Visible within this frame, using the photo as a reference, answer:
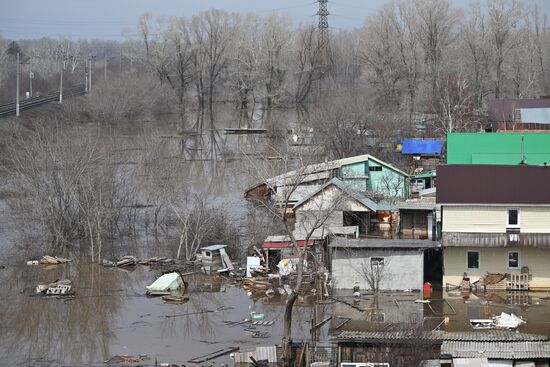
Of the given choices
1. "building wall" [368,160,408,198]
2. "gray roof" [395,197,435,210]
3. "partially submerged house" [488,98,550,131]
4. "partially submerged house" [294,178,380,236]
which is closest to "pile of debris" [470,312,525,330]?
"gray roof" [395,197,435,210]

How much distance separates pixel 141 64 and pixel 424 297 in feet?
163

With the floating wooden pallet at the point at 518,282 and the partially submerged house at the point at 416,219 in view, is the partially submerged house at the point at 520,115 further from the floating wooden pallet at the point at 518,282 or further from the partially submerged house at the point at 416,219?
the floating wooden pallet at the point at 518,282

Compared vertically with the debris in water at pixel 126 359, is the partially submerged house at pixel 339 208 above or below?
above

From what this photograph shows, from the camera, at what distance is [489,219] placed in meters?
16.4

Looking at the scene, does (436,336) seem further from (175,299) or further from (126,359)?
(175,299)

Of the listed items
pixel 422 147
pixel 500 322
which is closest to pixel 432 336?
pixel 500 322

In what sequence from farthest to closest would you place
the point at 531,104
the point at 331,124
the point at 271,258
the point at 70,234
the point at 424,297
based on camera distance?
1. the point at 331,124
2. the point at 531,104
3. the point at 70,234
4. the point at 271,258
5. the point at 424,297

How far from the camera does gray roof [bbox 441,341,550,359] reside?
37.9 ft

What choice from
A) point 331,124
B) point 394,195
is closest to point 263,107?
A: point 331,124

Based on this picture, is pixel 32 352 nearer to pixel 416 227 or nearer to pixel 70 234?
pixel 70 234

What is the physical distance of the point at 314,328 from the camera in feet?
46.8

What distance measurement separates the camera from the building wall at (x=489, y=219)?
16.3m

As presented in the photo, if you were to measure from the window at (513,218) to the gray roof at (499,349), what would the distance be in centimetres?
476

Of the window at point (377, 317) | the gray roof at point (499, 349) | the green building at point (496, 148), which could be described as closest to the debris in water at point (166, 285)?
the window at point (377, 317)
